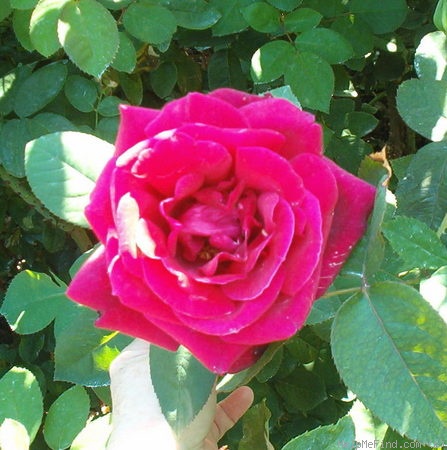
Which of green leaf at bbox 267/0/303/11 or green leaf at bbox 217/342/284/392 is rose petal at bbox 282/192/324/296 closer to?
green leaf at bbox 217/342/284/392

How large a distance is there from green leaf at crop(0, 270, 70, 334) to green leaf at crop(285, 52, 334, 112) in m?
0.44

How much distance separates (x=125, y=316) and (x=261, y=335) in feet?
0.34

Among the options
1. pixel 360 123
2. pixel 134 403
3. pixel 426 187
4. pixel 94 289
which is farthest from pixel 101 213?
pixel 360 123

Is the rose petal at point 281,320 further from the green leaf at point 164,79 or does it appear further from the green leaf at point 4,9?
the green leaf at point 164,79

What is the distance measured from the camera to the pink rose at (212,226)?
0.49 meters

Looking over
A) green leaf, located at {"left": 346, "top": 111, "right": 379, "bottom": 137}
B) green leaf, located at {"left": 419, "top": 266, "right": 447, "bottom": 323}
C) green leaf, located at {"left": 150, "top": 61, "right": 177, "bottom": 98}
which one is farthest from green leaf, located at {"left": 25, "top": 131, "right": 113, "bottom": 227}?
green leaf, located at {"left": 346, "top": 111, "right": 379, "bottom": 137}

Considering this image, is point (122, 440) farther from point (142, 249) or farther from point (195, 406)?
point (142, 249)

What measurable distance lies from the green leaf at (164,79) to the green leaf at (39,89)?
0.21 m

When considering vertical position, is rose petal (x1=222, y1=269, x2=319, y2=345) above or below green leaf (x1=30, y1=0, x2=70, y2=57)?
below

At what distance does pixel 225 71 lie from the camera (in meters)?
1.34

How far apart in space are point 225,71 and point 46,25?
1.50 feet

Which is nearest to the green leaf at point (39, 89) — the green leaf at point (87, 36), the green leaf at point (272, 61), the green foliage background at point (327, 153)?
the green foliage background at point (327, 153)

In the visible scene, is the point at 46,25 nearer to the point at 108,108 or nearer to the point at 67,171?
the point at 108,108

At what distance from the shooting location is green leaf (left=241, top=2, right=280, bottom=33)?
3.54ft
